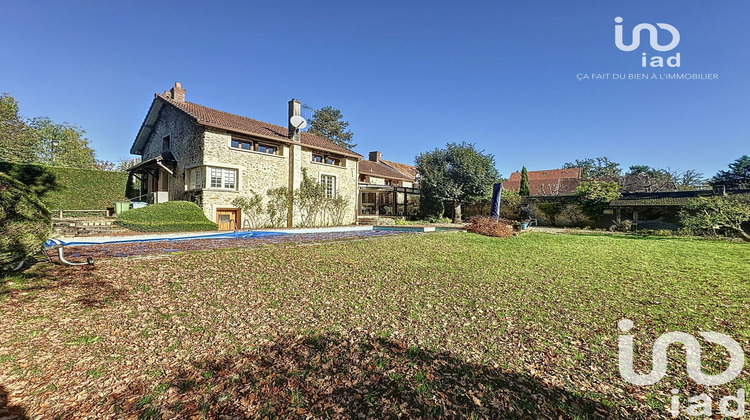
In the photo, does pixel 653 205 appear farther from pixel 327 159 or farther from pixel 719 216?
pixel 327 159

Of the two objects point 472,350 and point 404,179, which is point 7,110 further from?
point 472,350

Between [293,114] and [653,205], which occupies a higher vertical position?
[293,114]

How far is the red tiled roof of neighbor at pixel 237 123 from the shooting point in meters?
15.8

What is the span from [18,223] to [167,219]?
9908mm

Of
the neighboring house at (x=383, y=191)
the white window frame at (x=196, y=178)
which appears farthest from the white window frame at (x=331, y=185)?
the white window frame at (x=196, y=178)

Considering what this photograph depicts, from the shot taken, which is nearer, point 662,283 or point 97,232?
point 662,283

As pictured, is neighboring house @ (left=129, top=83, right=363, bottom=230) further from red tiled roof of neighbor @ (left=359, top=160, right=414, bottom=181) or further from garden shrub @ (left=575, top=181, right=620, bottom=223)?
garden shrub @ (left=575, top=181, right=620, bottom=223)

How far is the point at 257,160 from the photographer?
17.0m

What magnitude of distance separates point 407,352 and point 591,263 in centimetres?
729

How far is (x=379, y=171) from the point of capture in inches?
1176

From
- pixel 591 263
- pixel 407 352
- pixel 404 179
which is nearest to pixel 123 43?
pixel 407 352

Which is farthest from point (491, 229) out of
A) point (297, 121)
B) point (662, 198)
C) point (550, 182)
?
point (550, 182)

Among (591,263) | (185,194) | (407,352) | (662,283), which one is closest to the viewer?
Answer: (407,352)

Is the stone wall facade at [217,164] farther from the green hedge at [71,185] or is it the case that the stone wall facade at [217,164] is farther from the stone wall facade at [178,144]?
the green hedge at [71,185]
